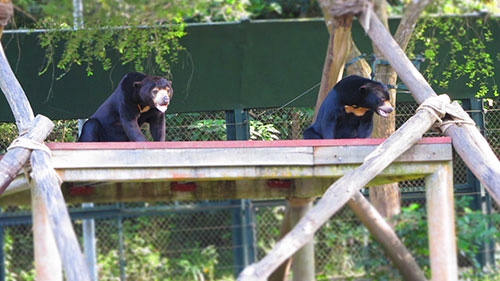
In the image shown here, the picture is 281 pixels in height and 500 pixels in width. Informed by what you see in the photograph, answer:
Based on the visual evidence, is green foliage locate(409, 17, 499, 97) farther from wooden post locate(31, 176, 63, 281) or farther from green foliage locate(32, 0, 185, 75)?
wooden post locate(31, 176, 63, 281)

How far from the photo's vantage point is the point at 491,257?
10.4 metres

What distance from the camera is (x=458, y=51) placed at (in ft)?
29.7

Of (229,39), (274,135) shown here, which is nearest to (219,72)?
(229,39)

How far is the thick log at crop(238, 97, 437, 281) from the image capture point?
16.8 feet

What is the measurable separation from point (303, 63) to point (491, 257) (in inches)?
130

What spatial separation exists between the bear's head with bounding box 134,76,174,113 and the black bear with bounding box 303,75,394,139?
46.0 inches

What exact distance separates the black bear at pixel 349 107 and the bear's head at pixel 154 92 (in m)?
1.17

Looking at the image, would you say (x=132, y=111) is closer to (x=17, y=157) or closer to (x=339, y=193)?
(x=17, y=157)

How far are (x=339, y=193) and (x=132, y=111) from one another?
209cm

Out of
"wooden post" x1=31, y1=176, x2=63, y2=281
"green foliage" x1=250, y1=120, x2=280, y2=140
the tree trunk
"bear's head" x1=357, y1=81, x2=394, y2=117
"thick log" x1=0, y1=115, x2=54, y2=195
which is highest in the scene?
the tree trunk

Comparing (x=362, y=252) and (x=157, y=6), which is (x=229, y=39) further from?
(x=362, y=252)

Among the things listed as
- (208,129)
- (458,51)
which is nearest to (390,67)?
(458,51)

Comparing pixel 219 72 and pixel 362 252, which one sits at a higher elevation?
pixel 219 72

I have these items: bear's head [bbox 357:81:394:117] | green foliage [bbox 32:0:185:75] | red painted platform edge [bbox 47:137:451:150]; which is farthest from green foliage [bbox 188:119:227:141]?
red painted platform edge [bbox 47:137:451:150]
